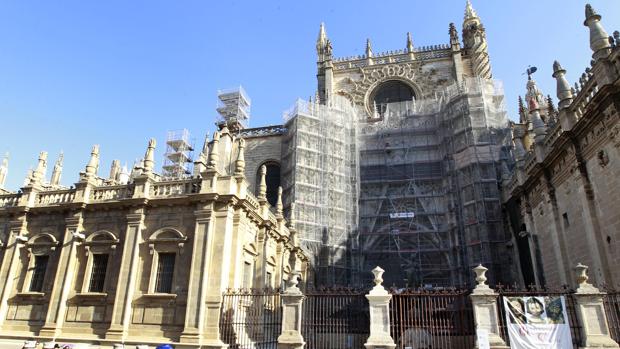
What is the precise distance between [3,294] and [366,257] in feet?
65.6

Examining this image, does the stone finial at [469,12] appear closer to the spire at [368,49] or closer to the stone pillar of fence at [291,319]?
the spire at [368,49]

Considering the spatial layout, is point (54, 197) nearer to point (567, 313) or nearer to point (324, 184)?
point (324, 184)

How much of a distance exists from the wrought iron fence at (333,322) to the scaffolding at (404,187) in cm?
549

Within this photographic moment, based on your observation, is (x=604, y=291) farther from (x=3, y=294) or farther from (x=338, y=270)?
(x=3, y=294)

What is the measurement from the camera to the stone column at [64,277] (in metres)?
15.3

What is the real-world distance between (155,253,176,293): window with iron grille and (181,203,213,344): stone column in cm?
108

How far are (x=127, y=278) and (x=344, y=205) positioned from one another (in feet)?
56.0

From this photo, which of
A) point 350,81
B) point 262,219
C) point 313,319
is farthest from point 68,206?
point 350,81

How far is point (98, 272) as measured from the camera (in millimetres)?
16000

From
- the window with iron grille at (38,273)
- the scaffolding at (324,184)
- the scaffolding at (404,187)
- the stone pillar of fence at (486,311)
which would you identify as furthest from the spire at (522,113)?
the window with iron grille at (38,273)

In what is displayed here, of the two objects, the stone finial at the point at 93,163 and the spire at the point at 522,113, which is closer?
the stone finial at the point at 93,163

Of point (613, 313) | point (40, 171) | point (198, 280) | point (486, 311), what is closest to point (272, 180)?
point (40, 171)

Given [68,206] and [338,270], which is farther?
[338,270]

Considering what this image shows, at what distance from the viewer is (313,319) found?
47.9 ft
